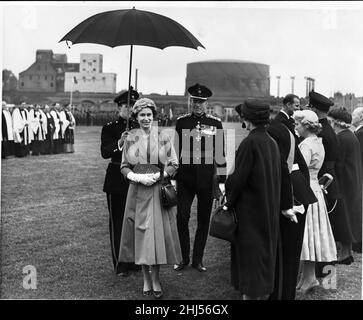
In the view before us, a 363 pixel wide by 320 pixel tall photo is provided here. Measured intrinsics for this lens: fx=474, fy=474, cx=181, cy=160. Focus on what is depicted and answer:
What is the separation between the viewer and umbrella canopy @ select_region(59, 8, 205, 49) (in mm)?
4395

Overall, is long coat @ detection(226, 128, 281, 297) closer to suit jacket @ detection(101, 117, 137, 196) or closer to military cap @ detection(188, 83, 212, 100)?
military cap @ detection(188, 83, 212, 100)

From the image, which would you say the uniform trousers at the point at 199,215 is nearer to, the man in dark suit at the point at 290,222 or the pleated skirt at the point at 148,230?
the pleated skirt at the point at 148,230

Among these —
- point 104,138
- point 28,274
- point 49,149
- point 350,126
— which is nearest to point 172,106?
point 104,138

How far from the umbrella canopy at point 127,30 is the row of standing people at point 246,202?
2.03 feet

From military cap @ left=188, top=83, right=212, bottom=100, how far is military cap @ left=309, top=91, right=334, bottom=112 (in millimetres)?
1094

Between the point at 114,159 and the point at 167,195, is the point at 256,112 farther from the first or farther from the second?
the point at 114,159

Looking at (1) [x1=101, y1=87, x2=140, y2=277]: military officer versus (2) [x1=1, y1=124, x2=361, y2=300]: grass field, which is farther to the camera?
(1) [x1=101, y1=87, x2=140, y2=277]: military officer

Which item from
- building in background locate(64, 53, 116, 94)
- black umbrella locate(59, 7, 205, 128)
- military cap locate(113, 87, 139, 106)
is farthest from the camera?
building in background locate(64, 53, 116, 94)

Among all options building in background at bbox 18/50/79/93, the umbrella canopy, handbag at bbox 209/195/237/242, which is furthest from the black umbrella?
handbag at bbox 209/195/237/242

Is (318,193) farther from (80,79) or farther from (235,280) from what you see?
(80,79)

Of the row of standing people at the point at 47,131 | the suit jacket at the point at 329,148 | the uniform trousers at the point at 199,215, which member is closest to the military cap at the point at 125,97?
the uniform trousers at the point at 199,215

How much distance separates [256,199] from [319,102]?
6.03 ft

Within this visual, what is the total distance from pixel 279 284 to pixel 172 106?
337 centimetres
